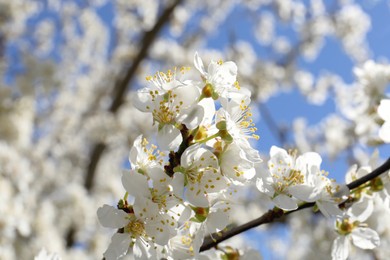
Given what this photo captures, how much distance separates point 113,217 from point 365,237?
31.4 inches

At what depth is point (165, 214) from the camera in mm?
1066

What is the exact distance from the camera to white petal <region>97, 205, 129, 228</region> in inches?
42.5

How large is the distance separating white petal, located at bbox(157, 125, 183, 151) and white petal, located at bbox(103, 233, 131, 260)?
26 cm

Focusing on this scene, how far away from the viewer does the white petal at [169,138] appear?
3.41ft

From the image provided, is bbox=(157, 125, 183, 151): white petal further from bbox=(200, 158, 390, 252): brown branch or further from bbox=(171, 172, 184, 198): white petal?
bbox=(200, 158, 390, 252): brown branch

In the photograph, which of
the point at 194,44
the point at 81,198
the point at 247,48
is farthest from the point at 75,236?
the point at 247,48

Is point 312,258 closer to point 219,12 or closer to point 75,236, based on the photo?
point 75,236

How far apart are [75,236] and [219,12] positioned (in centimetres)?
550

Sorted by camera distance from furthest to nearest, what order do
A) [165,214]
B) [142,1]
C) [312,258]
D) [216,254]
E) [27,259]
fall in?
[142,1] < [27,259] < [312,258] < [216,254] < [165,214]

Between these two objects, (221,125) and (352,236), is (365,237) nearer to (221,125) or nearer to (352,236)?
(352,236)

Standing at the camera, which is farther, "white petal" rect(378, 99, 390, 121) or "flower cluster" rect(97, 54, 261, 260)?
"white petal" rect(378, 99, 390, 121)

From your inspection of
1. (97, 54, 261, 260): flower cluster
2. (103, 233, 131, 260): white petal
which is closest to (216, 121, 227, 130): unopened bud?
Result: (97, 54, 261, 260): flower cluster

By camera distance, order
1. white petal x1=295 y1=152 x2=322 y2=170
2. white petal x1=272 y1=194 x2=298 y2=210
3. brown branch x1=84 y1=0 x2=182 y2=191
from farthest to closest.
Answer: brown branch x1=84 y1=0 x2=182 y2=191 < white petal x1=295 y1=152 x2=322 y2=170 < white petal x1=272 y1=194 x2=298 y2=210

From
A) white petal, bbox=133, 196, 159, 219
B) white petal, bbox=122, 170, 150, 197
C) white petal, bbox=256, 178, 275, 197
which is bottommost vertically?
white petal, bbox=133, 196, 159, 219
